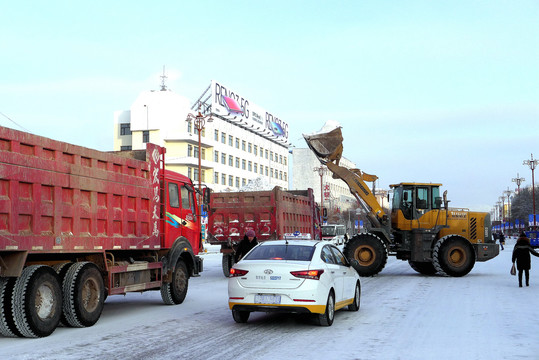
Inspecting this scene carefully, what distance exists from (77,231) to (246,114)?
82.3m

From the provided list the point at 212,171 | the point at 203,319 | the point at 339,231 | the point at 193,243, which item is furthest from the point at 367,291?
the point at 212,171

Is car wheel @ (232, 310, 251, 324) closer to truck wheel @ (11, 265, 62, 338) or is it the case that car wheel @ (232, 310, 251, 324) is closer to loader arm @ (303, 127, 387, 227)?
truck wheel @ (11, 265, 62, 338)

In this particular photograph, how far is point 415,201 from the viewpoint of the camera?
2297 centimetres

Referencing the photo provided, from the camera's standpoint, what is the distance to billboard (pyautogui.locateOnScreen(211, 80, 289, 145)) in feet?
272

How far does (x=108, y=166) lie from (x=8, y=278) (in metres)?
2.86

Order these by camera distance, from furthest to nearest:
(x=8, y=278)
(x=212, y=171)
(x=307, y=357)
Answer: (x=212, y=171) < (x=8, y=278) < (x=307, y=357)

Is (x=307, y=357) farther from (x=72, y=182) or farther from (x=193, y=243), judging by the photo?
(x=193, y=243)

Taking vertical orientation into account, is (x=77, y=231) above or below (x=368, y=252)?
above

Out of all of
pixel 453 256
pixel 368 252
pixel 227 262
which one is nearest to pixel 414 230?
pixel 453 256

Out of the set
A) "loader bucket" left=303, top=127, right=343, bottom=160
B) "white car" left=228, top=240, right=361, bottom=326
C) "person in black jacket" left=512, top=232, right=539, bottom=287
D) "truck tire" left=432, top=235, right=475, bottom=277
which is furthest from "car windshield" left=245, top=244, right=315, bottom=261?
"loader bucket" left=303, top=127, right=343, bottom=160

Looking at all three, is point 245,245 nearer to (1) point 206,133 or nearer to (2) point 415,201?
(2) point 415,201

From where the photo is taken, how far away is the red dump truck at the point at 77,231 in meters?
8.98

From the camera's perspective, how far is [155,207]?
12867 mm

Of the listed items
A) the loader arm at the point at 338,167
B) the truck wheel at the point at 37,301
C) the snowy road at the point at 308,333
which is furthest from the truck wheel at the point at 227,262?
the truck wheel at the point at 37,301
